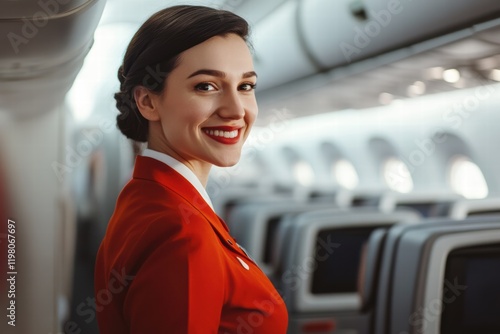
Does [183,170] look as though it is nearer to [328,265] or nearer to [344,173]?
[328,265]

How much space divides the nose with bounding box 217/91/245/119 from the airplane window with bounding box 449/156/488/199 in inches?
273

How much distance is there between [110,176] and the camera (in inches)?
377

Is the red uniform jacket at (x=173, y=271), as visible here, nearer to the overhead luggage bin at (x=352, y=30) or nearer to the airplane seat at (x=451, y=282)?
the airplane seat at (x=451, y=282)

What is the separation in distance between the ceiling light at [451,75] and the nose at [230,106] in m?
4.38

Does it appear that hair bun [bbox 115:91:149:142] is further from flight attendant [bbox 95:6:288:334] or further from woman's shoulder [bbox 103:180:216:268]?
woman's shoulder [bbox 103:180:216:268]

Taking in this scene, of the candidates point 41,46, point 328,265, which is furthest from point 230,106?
point 328,265


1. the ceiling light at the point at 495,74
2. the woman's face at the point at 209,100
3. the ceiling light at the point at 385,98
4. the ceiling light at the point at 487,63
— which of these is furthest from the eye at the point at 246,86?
the ceiling light at the point at 385,98

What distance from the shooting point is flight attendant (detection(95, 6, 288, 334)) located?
119 centimetres

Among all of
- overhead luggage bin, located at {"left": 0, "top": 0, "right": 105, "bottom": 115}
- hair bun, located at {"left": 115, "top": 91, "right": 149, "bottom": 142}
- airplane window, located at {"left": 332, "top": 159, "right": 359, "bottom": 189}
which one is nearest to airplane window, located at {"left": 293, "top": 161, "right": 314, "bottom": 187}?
airplane window, located at {"left": 332, "top": 159, "right": 359, "bottom": 189}

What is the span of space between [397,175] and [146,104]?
8981mm

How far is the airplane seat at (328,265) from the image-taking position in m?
3.63

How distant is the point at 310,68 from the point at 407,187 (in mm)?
5183

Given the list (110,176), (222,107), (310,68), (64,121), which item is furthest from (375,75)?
(110,176)

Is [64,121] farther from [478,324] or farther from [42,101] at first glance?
[478,324]
